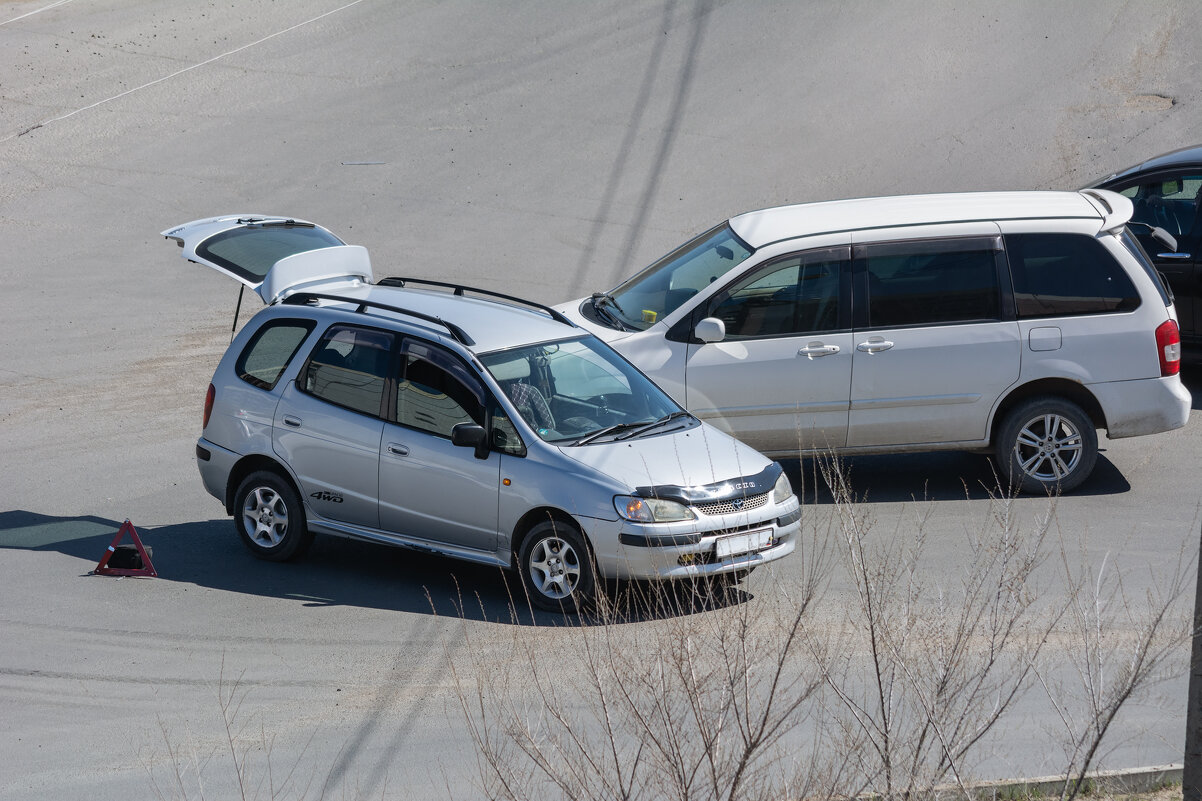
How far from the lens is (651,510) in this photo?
24.8ft

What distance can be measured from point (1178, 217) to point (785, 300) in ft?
15.6

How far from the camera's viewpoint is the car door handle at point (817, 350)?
9508mm

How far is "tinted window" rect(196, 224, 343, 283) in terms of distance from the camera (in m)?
9.44

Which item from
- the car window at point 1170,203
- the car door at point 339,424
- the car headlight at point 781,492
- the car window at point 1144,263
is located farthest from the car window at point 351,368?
the car window at point 1170,203

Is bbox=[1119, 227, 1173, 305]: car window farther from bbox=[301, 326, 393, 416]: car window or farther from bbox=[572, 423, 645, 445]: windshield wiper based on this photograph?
bbox=[301, 326, 393, 416]: car window

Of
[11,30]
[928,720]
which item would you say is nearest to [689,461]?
[928,720]

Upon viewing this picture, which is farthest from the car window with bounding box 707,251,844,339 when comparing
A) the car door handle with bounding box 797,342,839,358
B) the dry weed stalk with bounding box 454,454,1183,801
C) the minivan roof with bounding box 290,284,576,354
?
the dry weed stalk with bounding box 454,454,1183,801

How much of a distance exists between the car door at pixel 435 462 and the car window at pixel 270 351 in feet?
3.26

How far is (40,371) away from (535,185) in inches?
313

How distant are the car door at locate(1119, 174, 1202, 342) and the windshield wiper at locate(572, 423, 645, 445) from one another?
6115 mm

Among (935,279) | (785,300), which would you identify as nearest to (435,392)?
(785,300)

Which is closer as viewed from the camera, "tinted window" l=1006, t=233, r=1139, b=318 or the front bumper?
the front bumper

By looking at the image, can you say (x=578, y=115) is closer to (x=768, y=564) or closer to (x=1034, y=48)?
(x=1034, y=48)

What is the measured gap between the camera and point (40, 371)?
43.9 feet
